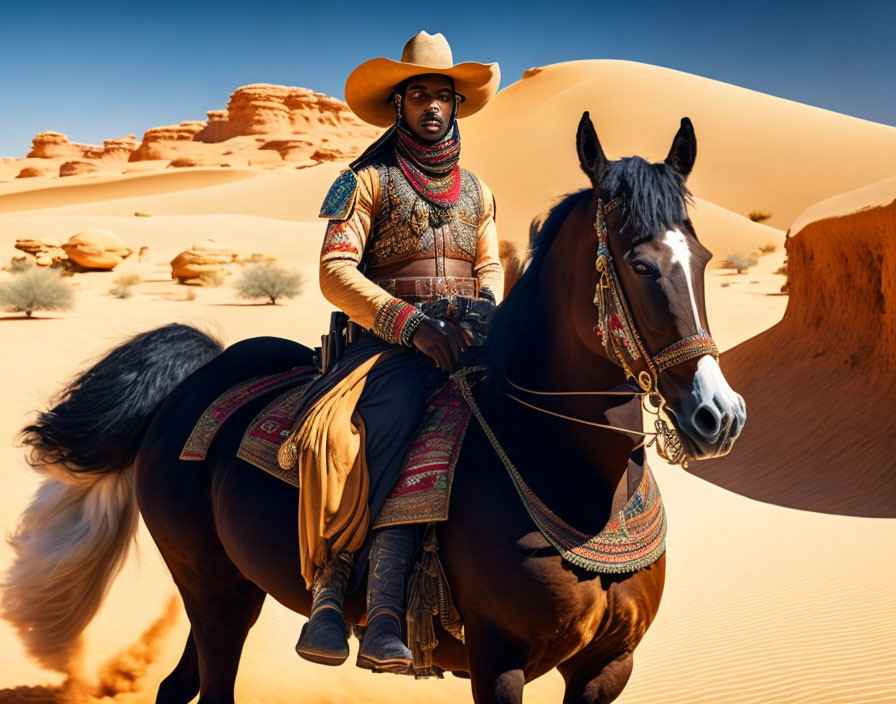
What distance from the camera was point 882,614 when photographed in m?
7.12

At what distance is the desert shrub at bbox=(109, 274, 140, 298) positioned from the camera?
23.3 meters

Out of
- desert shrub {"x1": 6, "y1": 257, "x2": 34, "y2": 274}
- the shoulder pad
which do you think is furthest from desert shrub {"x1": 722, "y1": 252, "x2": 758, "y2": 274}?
the shoulder pad

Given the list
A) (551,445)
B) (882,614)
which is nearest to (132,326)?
(882,614)

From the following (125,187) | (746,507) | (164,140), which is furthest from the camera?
(164,140)

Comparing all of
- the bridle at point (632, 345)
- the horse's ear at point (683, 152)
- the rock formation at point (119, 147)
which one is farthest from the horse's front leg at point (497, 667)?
the rock formation at point (119, 147)

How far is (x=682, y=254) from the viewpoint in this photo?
8.55 ft

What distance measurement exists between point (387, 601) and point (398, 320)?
1.10m

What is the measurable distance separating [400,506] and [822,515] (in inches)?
341

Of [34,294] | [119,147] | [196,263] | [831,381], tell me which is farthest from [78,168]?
[831,381]

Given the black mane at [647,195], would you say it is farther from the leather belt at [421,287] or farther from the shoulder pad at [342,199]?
the shoulder pad at [342,199]

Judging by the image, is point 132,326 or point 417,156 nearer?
point 417,156

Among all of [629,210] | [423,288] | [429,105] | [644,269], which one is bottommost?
[423,288]

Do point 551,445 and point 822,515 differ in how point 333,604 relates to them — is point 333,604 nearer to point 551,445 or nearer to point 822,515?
point 551,445

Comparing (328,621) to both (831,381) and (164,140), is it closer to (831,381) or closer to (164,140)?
(831,381)
